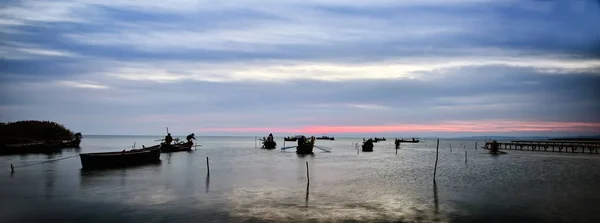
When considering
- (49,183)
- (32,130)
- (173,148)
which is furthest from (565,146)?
(32,130)

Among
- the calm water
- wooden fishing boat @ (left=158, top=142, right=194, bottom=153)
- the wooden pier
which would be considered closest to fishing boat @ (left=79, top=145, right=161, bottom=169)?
the calm water

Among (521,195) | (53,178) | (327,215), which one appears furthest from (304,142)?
(327,215)

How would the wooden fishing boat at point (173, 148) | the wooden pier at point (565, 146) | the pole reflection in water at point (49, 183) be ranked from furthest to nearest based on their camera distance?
the wooden fishing boat at point (173, 148), the wooden pier at point (565, 146), the pole reflection in water at point (49, 183)

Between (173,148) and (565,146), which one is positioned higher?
(565,146)

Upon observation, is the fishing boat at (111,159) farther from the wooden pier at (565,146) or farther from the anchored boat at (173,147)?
A: the wooden pier at (565,146)

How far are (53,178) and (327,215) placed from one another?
1040 inches

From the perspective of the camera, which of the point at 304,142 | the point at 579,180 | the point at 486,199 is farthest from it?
the point at 304,142

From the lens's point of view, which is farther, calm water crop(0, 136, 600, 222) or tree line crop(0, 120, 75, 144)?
tree line crop(0, 120, 75, 144)

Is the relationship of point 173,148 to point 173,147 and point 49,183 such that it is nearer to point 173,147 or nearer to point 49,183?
point 173,147

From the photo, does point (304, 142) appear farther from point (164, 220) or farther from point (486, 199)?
point (164, 220)

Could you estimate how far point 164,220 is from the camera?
56.5ft

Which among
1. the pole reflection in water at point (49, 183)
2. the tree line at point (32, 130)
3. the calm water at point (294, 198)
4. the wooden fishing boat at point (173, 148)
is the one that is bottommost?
the pole reflection in water at point (49, 183)

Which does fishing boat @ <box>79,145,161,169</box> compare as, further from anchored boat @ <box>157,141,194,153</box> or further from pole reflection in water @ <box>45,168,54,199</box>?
anchored boat @ <box>157,141,194,153</box>

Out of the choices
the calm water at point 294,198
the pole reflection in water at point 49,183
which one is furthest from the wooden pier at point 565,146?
the pole reflection in water at point 49,183
